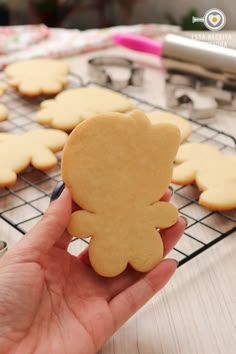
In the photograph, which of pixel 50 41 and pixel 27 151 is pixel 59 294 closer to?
pixel 27 151

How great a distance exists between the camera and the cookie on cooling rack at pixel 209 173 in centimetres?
78

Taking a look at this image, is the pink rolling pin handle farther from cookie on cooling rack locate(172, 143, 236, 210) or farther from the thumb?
the thumb

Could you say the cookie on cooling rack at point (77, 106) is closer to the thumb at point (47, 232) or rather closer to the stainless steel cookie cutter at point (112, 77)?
the stainless steel cookie cutter at point (112, 77)

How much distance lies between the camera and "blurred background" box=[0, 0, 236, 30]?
7.26 feet

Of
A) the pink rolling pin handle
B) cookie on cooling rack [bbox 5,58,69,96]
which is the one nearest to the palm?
cookie on cooling rack [bbox 5,58,69,96]

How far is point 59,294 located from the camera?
583 millimetres

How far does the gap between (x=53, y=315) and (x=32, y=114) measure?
62 centimetres

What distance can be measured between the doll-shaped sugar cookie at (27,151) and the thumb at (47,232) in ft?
0.89

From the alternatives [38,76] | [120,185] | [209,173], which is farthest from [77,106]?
[120,185]

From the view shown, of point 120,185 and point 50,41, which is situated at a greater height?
point 120,185

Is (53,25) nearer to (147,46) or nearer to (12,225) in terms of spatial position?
(147,46)

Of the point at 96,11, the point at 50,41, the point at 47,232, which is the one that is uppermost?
the point at 47,232

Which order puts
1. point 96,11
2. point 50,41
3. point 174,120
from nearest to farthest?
point 174,120
point 50,41
point 96,11

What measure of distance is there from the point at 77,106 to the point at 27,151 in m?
0.21
